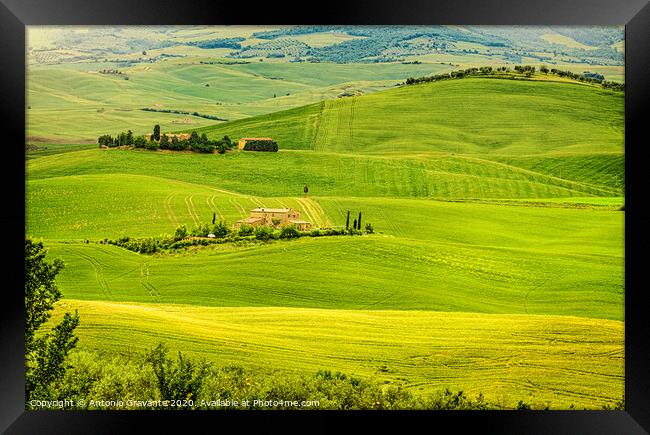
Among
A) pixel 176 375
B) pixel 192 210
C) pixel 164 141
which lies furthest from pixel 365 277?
pixel 164 141

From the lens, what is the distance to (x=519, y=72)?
563 centimetres

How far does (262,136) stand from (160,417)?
2298 millimetres

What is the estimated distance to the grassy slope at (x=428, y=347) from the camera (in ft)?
17.0

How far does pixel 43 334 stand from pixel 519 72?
13.6ft

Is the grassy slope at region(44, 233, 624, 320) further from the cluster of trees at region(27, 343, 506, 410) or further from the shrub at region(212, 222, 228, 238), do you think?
the cluster of trees at region(27, 343, 506, 410)

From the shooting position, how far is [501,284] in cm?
536

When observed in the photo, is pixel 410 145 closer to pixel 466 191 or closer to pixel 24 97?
pixel 466 191

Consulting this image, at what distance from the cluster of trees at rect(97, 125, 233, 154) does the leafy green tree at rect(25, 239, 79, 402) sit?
102 cm

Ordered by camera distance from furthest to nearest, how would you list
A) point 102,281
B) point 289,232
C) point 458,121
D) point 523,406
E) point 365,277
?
point 458,121 → point 289,232 → point 365,277 → point 102,281 → point 523,406

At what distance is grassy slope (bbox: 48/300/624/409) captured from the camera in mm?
5184

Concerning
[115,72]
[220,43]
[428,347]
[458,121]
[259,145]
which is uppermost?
[220,43]

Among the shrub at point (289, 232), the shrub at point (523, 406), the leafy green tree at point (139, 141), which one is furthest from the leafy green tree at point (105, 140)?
the shrub at point (523, 406)
